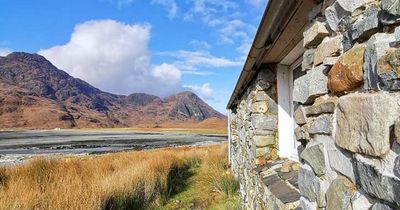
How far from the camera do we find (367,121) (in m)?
1.50

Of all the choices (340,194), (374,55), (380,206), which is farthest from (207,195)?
(374,55)

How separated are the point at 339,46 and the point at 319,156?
2.12ft

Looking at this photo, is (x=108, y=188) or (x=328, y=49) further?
(x=108, y=188)

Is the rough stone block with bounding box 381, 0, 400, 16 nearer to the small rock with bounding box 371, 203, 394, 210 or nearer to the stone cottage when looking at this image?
the stone cottage

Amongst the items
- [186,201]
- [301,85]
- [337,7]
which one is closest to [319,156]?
[301,85]

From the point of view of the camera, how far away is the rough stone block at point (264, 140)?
488 cm

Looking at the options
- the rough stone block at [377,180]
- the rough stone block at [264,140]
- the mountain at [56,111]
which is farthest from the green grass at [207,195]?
the mountain at [56,111]

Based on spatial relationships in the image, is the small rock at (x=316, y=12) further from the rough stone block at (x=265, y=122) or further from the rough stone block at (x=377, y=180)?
the rough stone block at (x=265, y=122)

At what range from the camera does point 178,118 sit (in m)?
178

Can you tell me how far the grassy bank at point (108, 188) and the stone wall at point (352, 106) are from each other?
3616 millimetres

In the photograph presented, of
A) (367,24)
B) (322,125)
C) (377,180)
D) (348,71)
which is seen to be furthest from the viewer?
(322,125)

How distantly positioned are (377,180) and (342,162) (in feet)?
1.29

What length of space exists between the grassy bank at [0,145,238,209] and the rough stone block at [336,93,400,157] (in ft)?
12.9

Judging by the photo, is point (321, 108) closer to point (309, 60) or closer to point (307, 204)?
point (309, 60)
